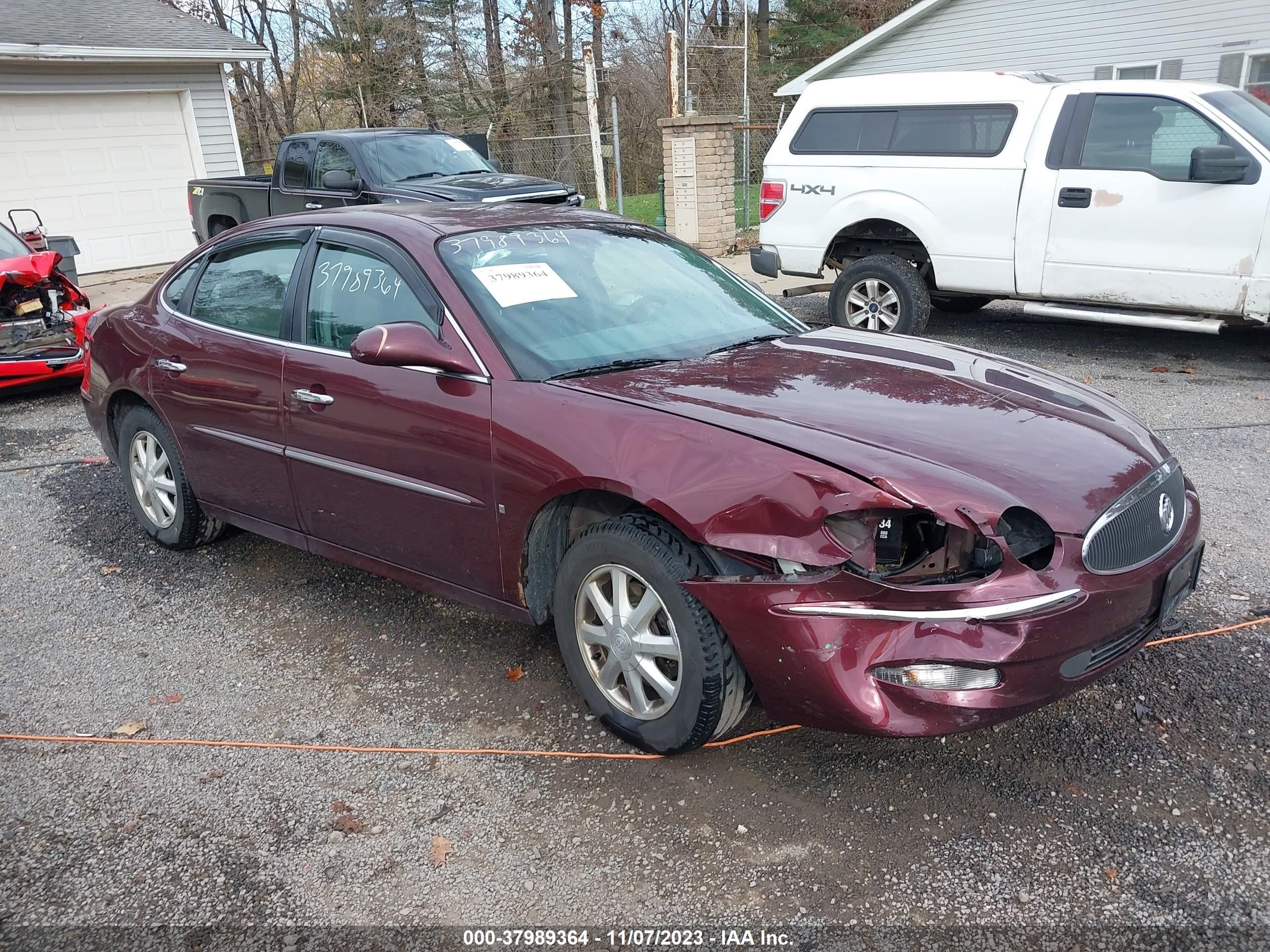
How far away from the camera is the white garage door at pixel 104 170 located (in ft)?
46.9

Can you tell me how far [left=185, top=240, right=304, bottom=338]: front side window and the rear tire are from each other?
685 cm

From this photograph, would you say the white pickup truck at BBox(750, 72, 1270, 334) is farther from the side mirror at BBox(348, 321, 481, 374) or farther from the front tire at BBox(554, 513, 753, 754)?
the front tire at BBox(554, 513, 753, 754)

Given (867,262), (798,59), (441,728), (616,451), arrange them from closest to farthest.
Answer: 1. (616,451)
2. (441,728)
3. (867,262)
4. (798,59)

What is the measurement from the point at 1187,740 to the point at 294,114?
32.8 meters

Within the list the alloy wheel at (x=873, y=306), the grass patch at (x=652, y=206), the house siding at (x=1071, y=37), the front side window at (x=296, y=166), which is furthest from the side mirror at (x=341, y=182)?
the house siding at (x=1071, y=37)

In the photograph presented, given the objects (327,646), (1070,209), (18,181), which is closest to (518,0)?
(18,181)

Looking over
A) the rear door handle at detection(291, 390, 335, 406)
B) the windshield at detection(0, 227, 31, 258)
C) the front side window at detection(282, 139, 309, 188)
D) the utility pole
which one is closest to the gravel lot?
the rear door handle at detection(291, 390, 335, 406)

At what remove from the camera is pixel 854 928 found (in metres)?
2.41

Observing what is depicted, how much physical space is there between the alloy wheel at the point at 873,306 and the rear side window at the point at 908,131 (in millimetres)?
1096

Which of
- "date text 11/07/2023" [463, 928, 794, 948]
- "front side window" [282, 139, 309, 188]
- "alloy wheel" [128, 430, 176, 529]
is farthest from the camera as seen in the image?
"front side window" [282, 139, 309, 188]

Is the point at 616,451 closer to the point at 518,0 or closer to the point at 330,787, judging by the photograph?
the point at 330,787

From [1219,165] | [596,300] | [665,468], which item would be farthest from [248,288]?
[1219,165]

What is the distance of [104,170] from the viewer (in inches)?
595

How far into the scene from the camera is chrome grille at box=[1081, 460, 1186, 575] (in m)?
2.68
